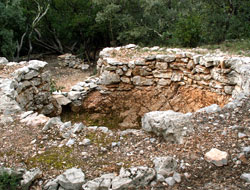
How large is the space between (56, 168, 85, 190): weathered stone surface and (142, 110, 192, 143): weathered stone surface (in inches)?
55.6

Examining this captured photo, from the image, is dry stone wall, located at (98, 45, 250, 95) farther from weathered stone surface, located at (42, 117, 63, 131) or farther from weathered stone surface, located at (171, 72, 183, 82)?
weathered stone surface, located at (42, 117, 63, 131)

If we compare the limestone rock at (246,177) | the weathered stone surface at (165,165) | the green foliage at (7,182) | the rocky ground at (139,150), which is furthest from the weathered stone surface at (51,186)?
the limestone rock at (246,177)

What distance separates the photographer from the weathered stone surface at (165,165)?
9.77 ft

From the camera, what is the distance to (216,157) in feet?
10.0

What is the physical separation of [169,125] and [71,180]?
170 cm

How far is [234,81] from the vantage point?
6199 millimetres

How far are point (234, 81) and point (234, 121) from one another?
2.77 metres

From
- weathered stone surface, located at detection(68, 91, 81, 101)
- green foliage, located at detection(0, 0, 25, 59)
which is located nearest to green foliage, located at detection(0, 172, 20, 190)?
weathered stone surface, located at detection(68, 91, 81, 101)

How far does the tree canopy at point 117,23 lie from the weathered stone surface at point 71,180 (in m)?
7.31

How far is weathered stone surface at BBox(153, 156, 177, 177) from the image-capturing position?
9.77 ft

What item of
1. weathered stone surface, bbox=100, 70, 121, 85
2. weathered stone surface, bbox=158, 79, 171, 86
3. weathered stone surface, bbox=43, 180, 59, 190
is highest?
weathered stone surface, bbox=43, 180, 59, 190

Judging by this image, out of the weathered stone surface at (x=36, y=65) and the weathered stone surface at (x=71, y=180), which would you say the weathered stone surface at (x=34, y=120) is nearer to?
the weathered stone surface at (x=71, y=180)

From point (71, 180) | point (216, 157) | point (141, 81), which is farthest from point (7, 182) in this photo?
point (141, 81)

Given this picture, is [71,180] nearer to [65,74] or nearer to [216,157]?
[216,157]
